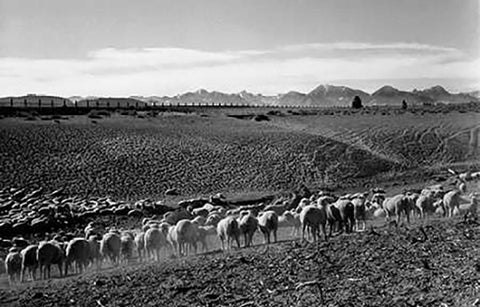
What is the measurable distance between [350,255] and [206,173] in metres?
5.18

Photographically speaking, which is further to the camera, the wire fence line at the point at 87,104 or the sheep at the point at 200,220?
the wire fence line at the point at 87,104

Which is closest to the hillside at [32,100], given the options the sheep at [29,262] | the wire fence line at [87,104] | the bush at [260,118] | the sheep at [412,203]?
the wire fence line at [87,104]

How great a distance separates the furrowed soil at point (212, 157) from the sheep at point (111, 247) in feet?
6.82

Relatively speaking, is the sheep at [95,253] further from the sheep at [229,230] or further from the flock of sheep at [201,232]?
the sheep at [229,230]

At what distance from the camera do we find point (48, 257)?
579 cm

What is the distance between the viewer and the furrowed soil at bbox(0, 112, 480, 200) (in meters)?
8.52

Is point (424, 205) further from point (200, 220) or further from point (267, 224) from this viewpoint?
point (200, 220)

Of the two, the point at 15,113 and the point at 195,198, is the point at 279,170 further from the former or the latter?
the point at 15,113

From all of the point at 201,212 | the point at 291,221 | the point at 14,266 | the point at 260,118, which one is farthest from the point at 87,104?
the point at 14,266

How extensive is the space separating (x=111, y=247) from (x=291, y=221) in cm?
236

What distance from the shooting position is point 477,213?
5.89 meters

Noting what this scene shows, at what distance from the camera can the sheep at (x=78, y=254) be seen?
5955 millimetres

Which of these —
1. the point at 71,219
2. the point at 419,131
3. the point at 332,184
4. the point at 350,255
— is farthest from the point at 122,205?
the point at 419,131

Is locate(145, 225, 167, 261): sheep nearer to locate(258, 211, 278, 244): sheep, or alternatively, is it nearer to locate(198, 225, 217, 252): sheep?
locate(198, 225, 217, 252): sheep
